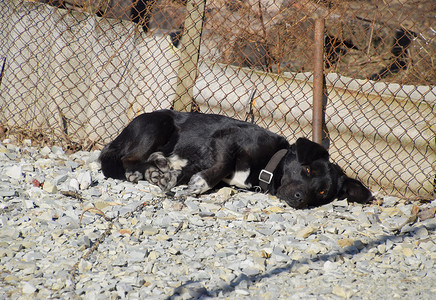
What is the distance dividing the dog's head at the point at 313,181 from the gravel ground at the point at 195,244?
10 centimetres

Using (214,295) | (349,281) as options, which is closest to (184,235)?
(214,295)

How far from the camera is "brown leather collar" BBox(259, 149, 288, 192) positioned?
4.44 m

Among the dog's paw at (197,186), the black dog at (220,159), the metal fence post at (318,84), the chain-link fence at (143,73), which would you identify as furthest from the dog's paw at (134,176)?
the metal fence post at (318,84)

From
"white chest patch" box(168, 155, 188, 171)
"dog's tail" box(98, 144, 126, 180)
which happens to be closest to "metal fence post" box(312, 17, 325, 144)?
"white chest patch" box(168, 155, 188, 171)

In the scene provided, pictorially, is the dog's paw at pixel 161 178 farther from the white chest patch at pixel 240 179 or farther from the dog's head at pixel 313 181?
the dog's head at pixel 313 181

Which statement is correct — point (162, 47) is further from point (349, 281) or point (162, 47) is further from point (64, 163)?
point (349, 281)

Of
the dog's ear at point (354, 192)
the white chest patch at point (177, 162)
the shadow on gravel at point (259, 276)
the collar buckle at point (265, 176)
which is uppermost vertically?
the white chest patch at point (177, 162)

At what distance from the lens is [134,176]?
4.43 m

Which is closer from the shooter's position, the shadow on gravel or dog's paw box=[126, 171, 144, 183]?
the shadow on gravel

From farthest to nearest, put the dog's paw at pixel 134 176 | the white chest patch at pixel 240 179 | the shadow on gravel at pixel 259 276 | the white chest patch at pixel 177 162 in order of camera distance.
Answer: the white chest patch at pixel 177 162 < the white chest patch at pixel 240 179 < the dog's paw at pixel 134 176 < the shadow on gravel at pixel 259 276

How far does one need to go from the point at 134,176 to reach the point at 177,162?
19.5 inches

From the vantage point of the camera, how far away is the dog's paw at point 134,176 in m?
4.41

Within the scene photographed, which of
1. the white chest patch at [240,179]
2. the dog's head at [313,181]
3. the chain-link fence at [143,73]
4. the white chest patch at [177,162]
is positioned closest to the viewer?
the dog's head at [313,181]

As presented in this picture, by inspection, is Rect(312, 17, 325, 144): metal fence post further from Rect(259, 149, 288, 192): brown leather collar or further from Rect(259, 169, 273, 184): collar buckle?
Rect(259, 169, 273, 184): collar buckle
